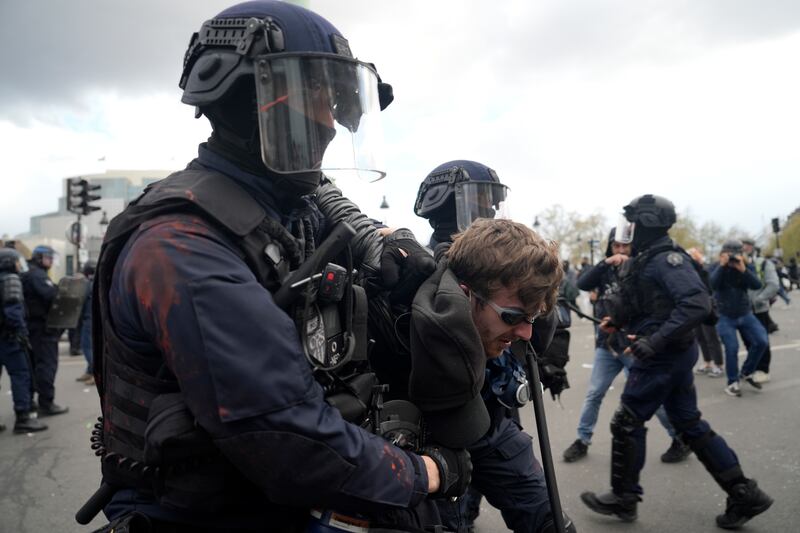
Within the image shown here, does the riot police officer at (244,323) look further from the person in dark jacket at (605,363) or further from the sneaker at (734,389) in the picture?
the sneaker at (734,389)

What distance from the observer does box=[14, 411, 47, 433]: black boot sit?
5938 millimetres

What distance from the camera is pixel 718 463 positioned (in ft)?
11.9

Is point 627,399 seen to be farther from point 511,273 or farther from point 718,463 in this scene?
point 511,273

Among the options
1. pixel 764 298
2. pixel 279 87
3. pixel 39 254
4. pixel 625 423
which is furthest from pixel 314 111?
pixel 764 298

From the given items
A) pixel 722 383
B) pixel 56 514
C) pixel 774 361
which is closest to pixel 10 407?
pixel 56 514

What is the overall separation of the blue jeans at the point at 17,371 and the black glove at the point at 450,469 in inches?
230

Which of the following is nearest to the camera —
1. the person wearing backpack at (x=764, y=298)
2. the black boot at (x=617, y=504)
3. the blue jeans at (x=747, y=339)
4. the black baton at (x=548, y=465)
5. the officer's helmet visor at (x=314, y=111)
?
the officer's helmet visor at (x=314, y=111)

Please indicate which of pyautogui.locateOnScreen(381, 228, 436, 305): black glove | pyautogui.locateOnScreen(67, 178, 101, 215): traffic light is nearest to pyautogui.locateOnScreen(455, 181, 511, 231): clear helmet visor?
pyautogui.locateOnScreen(381, 228, 436, 305): black glove

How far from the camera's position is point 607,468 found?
462 centimetres

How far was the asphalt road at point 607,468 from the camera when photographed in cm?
377

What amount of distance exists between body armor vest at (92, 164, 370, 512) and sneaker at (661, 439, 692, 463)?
425 cm

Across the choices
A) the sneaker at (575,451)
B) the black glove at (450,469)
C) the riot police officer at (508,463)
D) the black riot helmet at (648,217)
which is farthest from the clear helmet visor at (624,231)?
the black glove at (450,469)

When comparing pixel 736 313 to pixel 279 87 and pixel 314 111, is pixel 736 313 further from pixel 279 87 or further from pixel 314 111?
pixel 279 87

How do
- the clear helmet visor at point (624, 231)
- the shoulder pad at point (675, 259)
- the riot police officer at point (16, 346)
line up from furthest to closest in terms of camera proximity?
the riot police officer at point (16, 346) < the clear helmet visor at point (624, 231) < the shoulder pad at point (675, 259)
